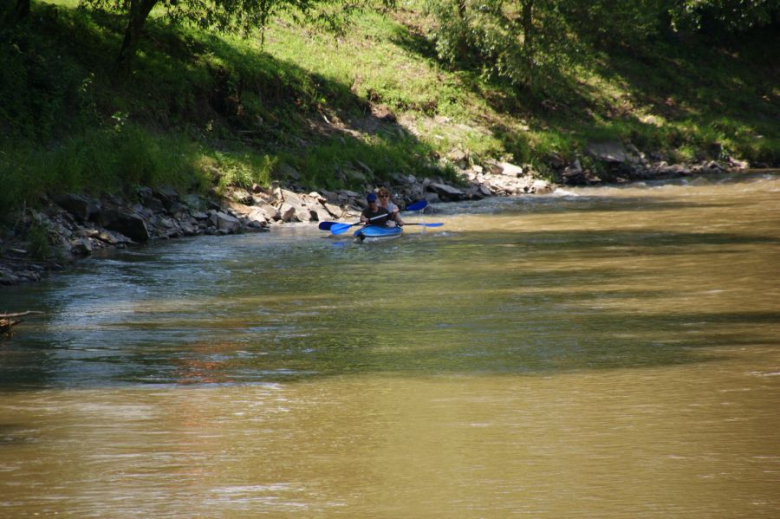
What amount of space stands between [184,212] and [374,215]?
4.18 m

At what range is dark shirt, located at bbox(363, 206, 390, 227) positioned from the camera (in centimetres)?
2006

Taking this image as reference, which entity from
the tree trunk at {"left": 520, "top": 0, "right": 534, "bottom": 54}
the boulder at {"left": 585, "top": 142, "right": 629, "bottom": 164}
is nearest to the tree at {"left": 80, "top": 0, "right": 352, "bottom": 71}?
the tree trunk at {"left": 520, "top": 0, "right": 534, "bottom": 54}

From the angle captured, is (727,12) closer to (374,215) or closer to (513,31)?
(513,31)

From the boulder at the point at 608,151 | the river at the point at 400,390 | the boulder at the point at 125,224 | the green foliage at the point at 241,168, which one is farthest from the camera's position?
the boulder at the point at 608,151

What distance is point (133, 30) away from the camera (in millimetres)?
25609

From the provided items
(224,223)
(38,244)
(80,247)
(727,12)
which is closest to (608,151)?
(727,12)

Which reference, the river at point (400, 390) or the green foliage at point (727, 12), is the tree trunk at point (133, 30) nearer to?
the river at point (400, 390)

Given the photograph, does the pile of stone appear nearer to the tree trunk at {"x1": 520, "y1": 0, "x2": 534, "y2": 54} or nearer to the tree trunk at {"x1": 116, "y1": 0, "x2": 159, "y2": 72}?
the tree trunk at {"x1": 116, "y1": 0, "x2": 159, "y2": 72}

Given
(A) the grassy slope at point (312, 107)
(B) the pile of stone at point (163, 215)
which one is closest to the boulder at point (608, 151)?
(A) the grassy slope at point (312, 107)

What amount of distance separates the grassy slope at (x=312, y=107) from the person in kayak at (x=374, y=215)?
4.47m

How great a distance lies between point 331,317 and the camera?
11641 millimetres

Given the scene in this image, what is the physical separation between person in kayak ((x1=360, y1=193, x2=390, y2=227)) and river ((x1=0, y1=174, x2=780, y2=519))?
4.07 metres

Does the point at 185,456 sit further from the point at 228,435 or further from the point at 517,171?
the point at 517,171

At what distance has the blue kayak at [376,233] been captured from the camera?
19688 mm
